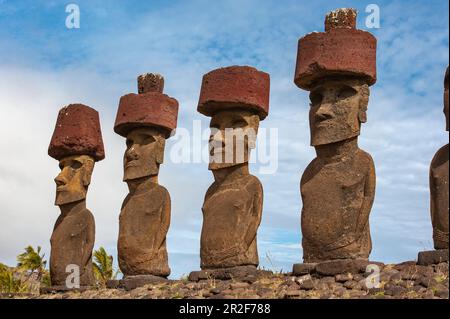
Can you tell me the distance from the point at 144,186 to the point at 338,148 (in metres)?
4.37

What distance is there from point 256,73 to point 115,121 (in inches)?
135

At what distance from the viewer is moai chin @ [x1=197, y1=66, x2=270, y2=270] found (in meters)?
11.3

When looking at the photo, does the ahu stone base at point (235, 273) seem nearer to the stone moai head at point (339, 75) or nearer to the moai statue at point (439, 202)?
the stone moai head at point (339, 75)

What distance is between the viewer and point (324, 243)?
33.7ft

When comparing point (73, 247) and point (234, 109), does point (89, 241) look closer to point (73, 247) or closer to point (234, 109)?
point (73, 247)

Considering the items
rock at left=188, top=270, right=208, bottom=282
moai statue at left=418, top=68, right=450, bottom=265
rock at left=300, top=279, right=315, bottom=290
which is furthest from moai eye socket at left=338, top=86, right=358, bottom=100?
rock at left=188, top=270, right=208, bottom=282

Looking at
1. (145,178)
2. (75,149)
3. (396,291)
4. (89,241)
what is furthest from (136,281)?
(396,291)

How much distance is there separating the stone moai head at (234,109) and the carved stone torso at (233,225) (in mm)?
478

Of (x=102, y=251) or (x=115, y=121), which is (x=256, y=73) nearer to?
(x=115, y=121)

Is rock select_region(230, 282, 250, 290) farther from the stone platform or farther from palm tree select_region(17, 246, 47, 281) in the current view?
palm tree select_region(17, 246, 47, 281)

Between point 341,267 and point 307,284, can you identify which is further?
point 341,267

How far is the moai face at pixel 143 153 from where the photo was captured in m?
13.5

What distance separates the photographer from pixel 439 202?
9586mm
